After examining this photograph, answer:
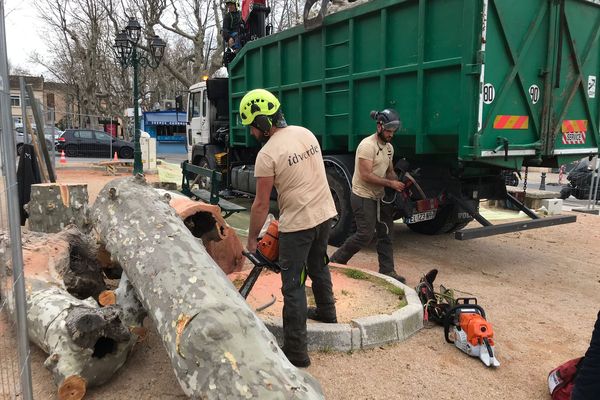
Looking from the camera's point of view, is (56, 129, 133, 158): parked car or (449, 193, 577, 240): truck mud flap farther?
(56, 129, 133, 158): parked car

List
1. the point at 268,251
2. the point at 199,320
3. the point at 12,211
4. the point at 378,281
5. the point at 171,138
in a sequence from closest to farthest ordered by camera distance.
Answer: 1. the point at 12,211
2. the point at 199,320
3. the point at 268,251
4. the point at 378,281
5. the point at 171,138

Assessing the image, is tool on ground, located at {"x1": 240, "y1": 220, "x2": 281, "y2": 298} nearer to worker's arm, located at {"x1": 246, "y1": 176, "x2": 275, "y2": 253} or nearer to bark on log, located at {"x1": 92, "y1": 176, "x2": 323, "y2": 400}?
worker's arm, located at {"x1": 246, "y1": 176, "x2": 275, "y2": 253}

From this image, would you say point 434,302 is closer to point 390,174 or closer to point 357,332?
point 357,332

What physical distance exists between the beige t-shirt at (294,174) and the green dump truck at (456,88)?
7.68ft

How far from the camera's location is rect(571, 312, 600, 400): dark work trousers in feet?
7.49

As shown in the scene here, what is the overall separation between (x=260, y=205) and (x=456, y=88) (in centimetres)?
291

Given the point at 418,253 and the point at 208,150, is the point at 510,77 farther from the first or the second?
the point at 208,150

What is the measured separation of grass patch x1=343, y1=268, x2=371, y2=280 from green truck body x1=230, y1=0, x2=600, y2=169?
62.1 inches

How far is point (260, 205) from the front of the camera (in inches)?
133

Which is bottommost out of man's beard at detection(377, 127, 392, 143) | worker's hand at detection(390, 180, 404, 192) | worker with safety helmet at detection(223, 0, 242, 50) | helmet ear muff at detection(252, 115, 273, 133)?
worker's hand at detection(390, 180, 404, 192)

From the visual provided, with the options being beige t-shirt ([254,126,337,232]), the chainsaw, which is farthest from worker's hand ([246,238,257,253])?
the chainsaw

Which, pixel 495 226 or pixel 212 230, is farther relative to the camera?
pixel 495 226

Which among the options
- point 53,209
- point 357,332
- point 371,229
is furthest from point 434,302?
point 53,209

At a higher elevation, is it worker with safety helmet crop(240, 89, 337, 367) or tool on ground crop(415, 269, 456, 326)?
worker with safety helmet crop(240, 89, 337, 367)
